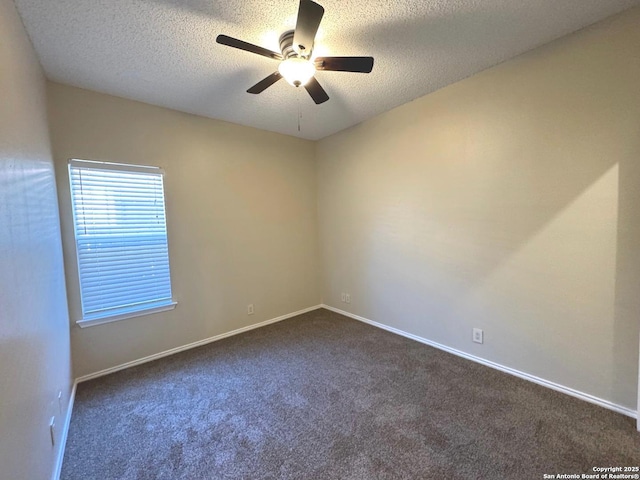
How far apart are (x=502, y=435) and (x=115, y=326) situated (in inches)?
126

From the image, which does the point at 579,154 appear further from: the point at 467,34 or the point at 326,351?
the point at 326,351

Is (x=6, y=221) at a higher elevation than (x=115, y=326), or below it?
higher

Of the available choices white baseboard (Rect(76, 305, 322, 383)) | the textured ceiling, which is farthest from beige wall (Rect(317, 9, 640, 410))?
white baseboard (Rect(76, 305, 322, 383))

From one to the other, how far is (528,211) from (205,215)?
10.1 ft

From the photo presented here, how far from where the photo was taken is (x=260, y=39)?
1.85 meters

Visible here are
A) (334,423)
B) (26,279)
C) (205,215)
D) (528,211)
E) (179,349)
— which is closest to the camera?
(26,279)

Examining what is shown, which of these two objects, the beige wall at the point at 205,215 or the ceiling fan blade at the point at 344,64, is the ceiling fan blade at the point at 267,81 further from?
the beige wall at the point at 205,215

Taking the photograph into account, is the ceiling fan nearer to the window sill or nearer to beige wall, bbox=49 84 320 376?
beige wall, bbox=49 84 320 376

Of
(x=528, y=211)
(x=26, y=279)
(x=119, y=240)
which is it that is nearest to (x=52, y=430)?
(x=26, y=279)

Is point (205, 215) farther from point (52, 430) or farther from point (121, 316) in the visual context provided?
point (52, 430)

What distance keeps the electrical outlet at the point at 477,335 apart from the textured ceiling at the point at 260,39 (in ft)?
A: 7.51

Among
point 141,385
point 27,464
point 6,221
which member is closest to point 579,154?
point 6,221

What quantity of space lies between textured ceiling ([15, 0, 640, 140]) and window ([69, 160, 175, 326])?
762 mm

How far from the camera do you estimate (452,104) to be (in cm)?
253
